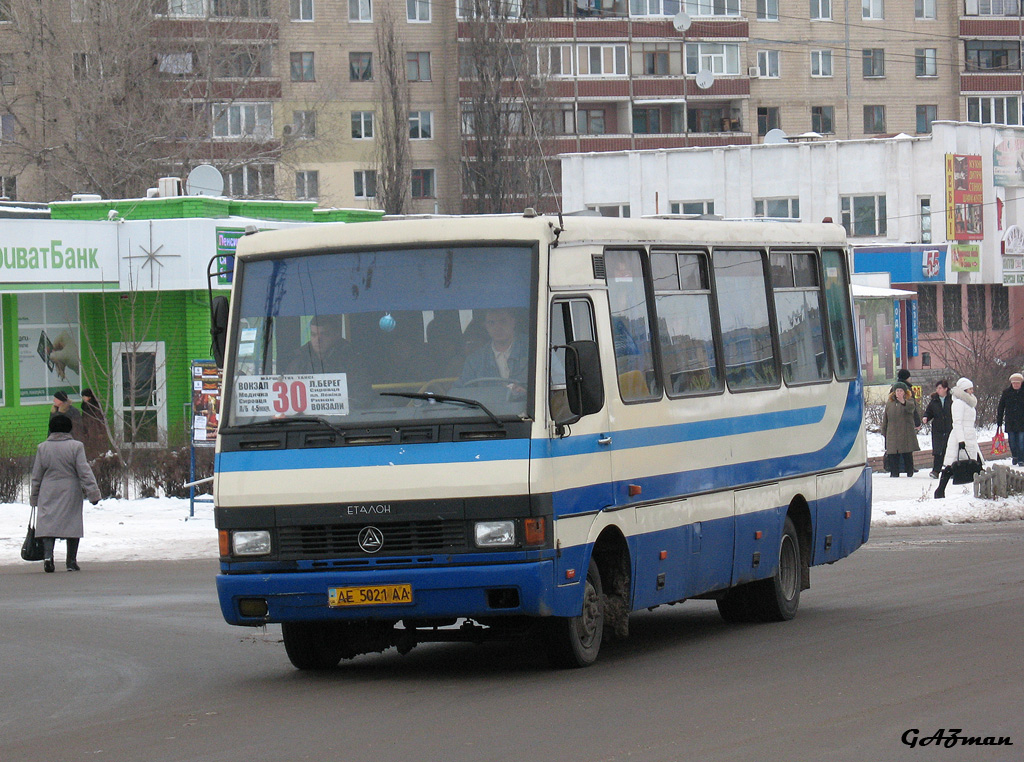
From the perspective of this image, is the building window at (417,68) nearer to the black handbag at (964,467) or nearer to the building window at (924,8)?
the building window at (924,8)

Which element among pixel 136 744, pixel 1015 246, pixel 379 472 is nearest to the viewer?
pixel 136 744

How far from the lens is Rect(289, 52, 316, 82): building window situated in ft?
271

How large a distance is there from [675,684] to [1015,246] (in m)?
60.5

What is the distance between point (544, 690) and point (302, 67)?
75.9 meters

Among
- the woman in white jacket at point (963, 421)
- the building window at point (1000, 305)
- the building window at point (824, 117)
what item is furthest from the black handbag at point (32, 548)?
the building window at point (824, 117)

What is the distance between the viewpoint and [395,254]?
1010 centimetres

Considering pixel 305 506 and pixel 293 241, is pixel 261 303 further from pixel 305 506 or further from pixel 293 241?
pixel 305 506

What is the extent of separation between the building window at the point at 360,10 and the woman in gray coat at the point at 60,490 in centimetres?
A: 6623

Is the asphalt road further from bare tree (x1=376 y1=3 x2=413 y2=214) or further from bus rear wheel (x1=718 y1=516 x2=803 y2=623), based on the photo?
bare tree (x1=376 y1=3 x2=413 y2=214)

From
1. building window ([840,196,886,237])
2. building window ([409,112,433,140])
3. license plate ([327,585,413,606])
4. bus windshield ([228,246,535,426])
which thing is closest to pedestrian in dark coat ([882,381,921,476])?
bus windshield ([228,246,535,426])

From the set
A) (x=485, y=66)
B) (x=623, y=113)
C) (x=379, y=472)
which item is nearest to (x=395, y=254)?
(x=379, y=472)

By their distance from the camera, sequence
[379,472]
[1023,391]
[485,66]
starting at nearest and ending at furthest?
[379,472]
[1023,391]
[485,66]

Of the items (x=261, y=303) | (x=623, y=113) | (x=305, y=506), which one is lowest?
(x=305, y=506)

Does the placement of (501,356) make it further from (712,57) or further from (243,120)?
(712,57)
